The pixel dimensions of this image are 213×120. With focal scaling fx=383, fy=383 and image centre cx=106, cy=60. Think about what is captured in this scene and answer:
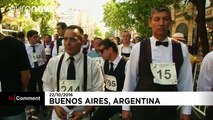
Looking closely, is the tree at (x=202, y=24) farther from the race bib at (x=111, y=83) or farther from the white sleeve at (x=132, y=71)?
the white sleeve at (x=132, y=71)

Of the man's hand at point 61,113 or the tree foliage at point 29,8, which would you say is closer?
the man's hand at point 61,113

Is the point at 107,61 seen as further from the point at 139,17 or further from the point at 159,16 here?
the point at 139,17

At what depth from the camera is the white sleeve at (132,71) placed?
3.61 metres

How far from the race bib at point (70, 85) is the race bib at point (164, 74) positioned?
0.71m

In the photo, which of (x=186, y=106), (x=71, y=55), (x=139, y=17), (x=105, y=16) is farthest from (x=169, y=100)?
(x=105, y=16)

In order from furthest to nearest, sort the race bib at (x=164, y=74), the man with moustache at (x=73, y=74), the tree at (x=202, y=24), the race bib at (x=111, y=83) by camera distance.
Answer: the tree at (x=202, y=24), the race bib at (x=111, y=83), the man with moustache at (x=73, y=74), the race bib at (x=164, y=74)

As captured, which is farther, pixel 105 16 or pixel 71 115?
pixel 105 16

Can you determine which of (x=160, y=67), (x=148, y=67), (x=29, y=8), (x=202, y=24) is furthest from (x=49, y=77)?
(x=29, y=8)

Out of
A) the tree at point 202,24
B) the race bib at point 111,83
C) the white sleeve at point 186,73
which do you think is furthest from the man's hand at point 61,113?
the tree at point 202,24

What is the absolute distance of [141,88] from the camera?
359cm

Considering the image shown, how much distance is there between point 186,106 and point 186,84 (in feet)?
0.68

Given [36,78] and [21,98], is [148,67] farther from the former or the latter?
[36,78]

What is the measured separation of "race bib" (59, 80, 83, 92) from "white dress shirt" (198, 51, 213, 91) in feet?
3.81

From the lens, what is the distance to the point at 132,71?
364 cm
